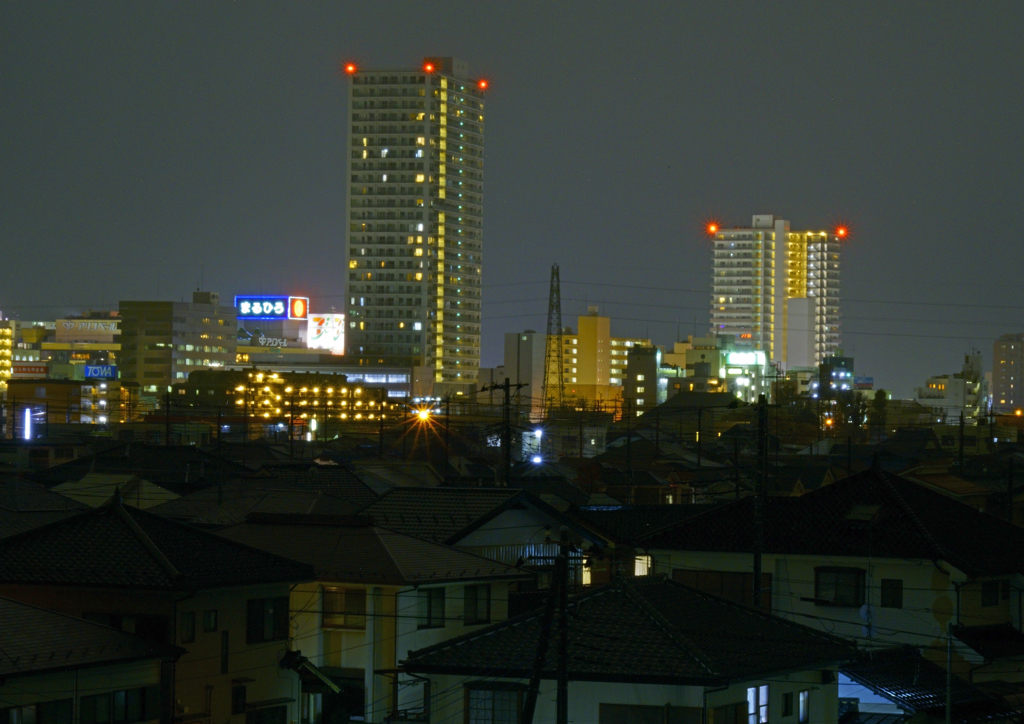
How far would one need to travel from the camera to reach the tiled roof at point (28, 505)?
1747 cm

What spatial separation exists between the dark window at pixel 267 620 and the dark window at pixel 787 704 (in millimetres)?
5744

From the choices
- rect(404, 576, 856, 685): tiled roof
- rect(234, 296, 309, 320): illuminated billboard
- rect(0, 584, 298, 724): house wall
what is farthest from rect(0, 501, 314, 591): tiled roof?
rect(234, 296, 309, 320): illuminated billboard

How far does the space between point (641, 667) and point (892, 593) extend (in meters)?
Result: 6.53

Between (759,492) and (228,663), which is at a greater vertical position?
(759,492)

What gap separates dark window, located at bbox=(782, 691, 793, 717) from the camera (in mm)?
12203

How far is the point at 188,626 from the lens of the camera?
44.0ft

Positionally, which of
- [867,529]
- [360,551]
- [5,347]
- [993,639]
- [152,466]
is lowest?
[993,639]

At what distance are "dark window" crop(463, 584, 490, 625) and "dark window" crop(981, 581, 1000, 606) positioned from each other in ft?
21.2

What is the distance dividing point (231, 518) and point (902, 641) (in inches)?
396

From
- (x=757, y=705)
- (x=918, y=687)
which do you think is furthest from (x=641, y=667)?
(x=918, y=687)

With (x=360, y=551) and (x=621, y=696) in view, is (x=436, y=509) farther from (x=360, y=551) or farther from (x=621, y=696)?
(x=621, y=696)

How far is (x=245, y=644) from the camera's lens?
1405 centimetres

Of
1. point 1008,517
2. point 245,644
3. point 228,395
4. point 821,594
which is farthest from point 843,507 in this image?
point 228,395

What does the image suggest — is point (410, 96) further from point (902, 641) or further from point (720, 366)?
point (902, 641)
